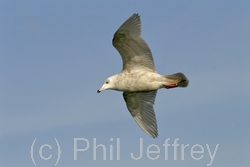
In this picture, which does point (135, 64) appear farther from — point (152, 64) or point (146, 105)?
point (146, 105)

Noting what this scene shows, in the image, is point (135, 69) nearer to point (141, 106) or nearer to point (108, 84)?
point (108, 84)

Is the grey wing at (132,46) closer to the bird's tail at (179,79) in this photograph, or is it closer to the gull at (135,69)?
the gull at (135,69)

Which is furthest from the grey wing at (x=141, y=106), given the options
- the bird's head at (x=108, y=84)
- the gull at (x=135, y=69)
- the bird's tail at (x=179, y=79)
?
the bird's tail at (x=179, y=79)

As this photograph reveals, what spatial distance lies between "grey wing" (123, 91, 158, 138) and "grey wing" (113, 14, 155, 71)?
4.62 feet

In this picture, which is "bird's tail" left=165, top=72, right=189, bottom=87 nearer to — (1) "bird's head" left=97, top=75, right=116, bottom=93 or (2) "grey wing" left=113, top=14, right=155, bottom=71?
(2) "grey wing" left=113, top=14, right=155, bottom=71

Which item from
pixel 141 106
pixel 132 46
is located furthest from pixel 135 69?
pixel 141 106

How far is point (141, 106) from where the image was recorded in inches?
789

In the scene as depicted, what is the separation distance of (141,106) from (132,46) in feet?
7.63

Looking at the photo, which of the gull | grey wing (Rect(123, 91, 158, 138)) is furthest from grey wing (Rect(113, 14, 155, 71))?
grey wing (Rect(123, 91, 158, 138))

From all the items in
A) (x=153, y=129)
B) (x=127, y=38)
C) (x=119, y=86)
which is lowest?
(x=153, y=129)

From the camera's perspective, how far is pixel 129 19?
18250 millimetres

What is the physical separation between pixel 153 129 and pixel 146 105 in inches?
33.2

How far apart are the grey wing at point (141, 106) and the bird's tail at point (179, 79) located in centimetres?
180

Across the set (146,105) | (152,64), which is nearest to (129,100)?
(146,105)
